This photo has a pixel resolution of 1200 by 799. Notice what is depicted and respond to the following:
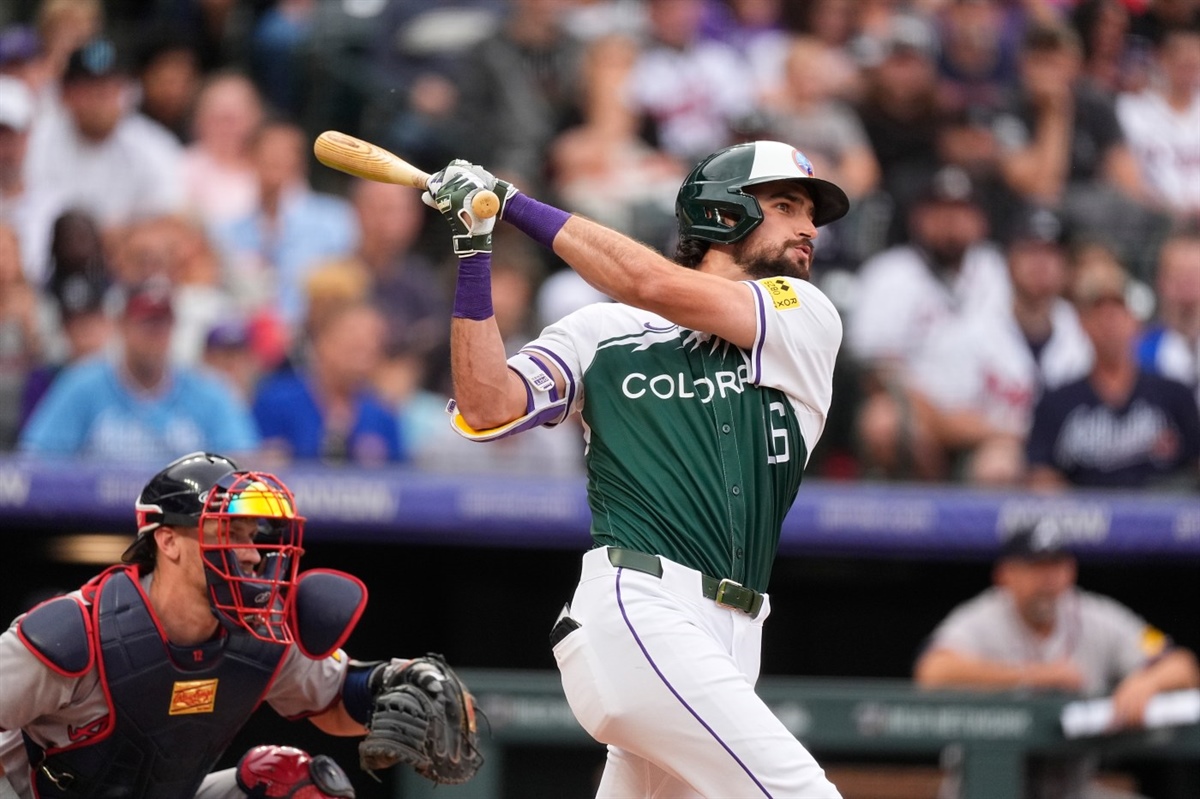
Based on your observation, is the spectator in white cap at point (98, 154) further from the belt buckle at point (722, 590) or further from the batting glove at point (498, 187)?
the belt buckle at point (722, 590)

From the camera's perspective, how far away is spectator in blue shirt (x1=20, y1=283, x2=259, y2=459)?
662cm

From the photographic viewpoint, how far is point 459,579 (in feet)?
23.5

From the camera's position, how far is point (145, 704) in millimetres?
3965

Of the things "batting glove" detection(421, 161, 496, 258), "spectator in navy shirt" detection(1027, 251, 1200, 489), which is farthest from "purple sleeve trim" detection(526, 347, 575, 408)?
"spectator in navy shirt" detection(1027, 251, 1200, 489)

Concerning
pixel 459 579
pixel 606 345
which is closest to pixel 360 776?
pixel 459 579

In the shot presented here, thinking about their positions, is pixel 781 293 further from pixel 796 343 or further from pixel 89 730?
pixel 89 730

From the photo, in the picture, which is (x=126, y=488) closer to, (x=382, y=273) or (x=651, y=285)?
(x=382, y=273)

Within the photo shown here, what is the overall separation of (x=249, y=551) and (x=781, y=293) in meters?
1.32

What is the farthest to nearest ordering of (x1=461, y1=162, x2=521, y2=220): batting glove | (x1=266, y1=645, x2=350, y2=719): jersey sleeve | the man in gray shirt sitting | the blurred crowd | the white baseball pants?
1. the blurred crowd
2. the man in gray shirt sitting
3. (x1=266, y1=645, x2=350, y2=719): jersey sleeve
4. (x1=461, y1=162, x2=521, y2=220): batting glove
5. the white baseball pants

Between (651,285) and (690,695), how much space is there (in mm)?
838

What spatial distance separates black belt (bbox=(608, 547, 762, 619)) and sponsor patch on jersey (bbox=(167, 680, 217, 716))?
1.02 m

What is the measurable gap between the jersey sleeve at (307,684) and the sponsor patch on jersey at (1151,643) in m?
3.29

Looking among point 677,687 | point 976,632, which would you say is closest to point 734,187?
point 677,687

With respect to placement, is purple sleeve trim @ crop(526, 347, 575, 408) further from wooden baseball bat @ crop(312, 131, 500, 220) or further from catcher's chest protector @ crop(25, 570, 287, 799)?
catcher's chest protector @ crop(25, 570, 287, 799)
